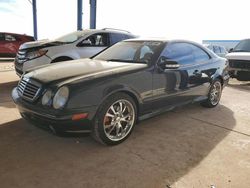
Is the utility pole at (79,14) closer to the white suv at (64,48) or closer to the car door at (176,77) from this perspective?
the white suv at (64,48)

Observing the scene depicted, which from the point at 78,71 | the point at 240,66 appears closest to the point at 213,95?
the point at 78,71

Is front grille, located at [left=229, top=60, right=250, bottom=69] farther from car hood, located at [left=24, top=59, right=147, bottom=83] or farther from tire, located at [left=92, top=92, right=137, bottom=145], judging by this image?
tire, located at [left=92, top=92, right=137, bottom=145]

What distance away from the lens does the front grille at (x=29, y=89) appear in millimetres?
2903

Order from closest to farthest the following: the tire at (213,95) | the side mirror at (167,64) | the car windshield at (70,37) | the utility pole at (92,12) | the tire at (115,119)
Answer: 1. the tire at (115,119)
2. the side mirror at (167,64)
3. the tire at (213,95)
4. the car windshield at (70,37)
5. the utility pole at (92,12)

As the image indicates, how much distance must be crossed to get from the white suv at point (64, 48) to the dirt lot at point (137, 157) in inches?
81.6

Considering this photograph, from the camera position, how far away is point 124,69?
3238 mm

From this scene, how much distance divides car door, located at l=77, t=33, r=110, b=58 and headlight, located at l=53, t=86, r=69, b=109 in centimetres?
366

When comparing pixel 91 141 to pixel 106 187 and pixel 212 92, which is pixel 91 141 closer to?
pixel 106 187

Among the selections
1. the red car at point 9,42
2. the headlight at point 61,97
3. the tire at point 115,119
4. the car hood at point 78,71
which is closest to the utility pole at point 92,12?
the red car at point 9,42

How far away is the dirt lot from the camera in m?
2.42

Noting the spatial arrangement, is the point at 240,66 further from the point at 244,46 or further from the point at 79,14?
the point at 79,14

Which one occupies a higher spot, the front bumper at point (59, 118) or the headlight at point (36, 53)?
the headlight at point (36, 53)

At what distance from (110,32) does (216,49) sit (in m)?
8.42

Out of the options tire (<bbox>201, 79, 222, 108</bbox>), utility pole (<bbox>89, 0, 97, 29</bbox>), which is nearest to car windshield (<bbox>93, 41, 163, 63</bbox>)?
tire (<bbox>201, 79, 222, 108</bbox>)
